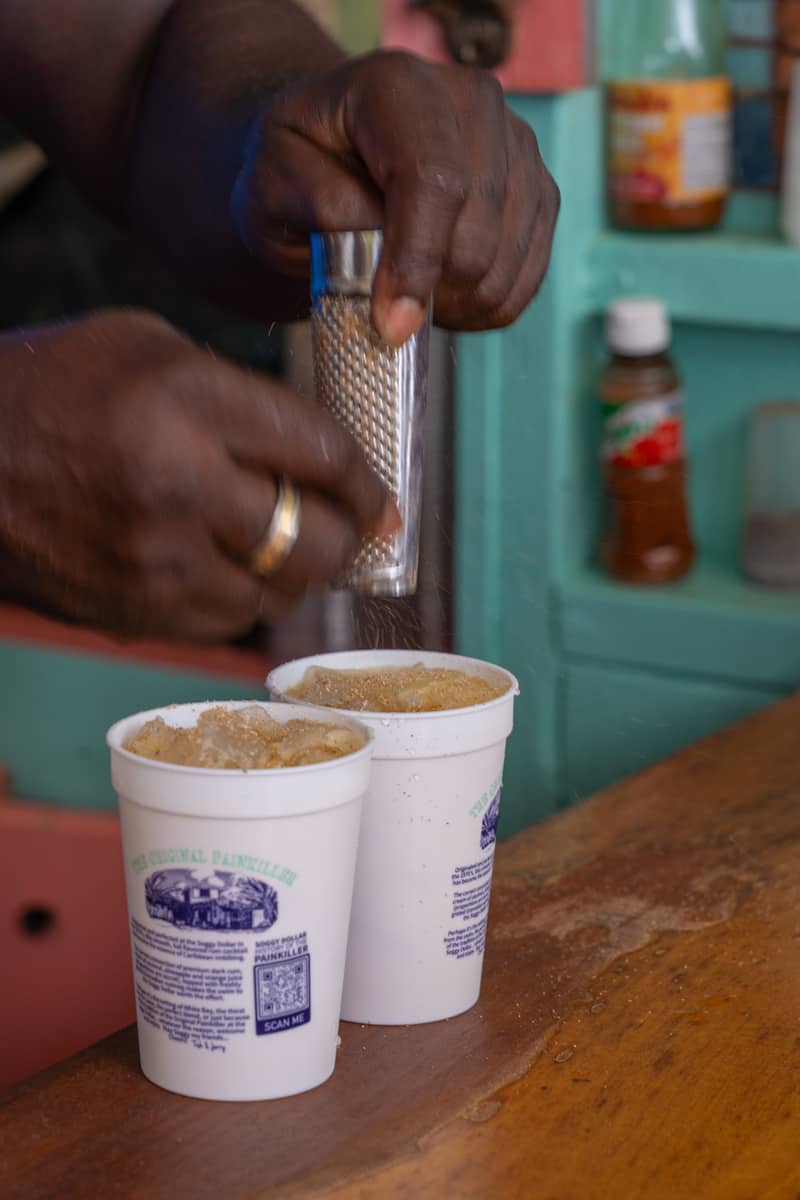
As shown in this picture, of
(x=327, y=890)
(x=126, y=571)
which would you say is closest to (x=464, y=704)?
(x=327, y=890)

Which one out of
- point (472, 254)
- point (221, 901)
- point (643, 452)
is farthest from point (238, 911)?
point (643, 452)

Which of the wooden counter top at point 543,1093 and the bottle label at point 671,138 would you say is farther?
the bottle label at point 671,138

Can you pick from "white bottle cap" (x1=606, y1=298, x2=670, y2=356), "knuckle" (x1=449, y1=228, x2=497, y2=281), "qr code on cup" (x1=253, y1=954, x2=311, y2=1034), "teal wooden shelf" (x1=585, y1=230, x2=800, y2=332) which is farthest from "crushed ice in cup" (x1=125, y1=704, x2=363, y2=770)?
"teal wooden shelf" (x1=585, y1=230, x2=800, y2=332)

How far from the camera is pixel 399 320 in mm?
969

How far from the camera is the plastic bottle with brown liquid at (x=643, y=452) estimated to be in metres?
1.93

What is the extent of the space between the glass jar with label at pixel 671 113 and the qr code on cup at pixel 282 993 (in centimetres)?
135

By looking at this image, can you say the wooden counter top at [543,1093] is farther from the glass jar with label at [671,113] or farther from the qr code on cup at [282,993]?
the glass jar with label at [671,113]

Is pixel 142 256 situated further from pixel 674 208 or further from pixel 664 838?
pixel 664 838

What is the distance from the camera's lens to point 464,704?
974 millimetres

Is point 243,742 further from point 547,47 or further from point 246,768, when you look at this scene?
point 547,47

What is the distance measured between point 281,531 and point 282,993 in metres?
0.26

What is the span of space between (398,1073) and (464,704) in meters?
0.22

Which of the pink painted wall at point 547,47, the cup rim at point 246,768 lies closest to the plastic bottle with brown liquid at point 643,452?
the pink painted wall at point 547,47

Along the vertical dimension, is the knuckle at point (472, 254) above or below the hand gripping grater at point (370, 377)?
above
